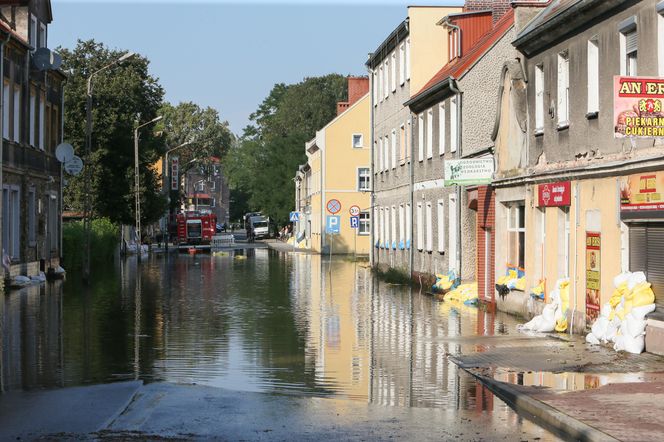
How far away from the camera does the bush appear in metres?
41.6

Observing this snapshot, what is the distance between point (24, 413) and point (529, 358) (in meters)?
6.93

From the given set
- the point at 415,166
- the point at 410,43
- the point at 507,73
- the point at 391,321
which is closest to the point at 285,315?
the point at 391,321

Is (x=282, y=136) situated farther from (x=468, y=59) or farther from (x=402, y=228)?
(x=468, y=59)

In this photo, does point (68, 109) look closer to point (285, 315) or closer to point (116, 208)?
point (116, 208)

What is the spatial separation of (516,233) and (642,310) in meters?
8.25

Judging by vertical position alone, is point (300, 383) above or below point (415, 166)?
below

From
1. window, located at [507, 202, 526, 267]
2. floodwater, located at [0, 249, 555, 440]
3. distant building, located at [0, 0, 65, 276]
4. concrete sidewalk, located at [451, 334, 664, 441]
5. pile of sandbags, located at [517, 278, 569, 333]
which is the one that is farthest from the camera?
distant building, located at [0, 0, 65, 276]

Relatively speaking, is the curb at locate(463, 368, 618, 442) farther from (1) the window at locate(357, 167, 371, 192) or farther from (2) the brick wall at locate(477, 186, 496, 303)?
(1) the window at locate(357, 167, 371, 192)

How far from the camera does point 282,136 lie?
355ft

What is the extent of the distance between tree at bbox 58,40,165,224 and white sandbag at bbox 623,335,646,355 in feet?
150

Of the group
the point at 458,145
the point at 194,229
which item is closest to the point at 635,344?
the point at 458,145

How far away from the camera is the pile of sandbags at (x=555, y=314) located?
60.4 ft

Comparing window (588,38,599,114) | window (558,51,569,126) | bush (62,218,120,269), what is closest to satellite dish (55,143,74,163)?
bush (62,218,120,269)

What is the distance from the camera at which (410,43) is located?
3922 centimetres
